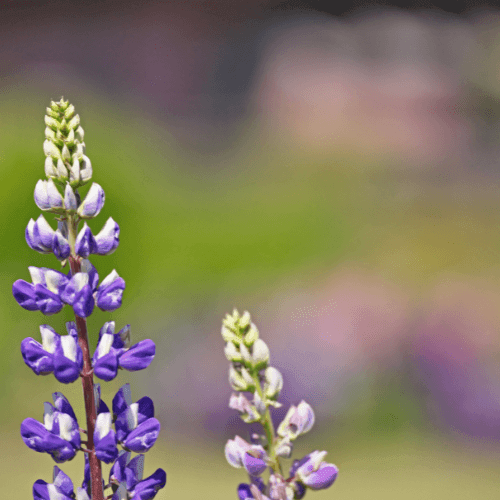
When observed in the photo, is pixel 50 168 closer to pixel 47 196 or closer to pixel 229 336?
pixel 47 196

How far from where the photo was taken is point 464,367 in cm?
180

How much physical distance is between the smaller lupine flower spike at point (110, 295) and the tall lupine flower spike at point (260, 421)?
6 centimetres

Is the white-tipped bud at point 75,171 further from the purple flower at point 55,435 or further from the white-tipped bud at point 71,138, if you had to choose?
the purple flower at point 55,435

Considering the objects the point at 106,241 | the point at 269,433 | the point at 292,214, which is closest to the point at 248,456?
the point at 269,433

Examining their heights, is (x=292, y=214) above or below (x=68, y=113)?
above

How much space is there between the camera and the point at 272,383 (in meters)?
0.29

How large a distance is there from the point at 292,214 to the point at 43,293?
1.84 meters

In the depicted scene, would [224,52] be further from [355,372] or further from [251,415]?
[251,415]

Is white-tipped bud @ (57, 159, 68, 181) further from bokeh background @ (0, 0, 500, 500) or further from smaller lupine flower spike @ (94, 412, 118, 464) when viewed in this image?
bokeh background @ (0, 0, 500, 500)

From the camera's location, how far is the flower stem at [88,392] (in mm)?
297

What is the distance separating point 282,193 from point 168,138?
0.53 metres

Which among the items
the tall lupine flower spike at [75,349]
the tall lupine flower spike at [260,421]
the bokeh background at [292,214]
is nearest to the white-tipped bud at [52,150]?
the tall lupine flower spike at [75,349]

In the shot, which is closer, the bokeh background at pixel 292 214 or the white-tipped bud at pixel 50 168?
the white-tipped bud at pixel 50 168

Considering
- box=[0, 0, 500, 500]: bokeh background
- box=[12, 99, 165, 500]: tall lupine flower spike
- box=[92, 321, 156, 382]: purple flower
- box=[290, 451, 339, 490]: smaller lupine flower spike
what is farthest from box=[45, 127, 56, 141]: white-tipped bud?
box=[0, 0, 500, 500]: bokeh background
